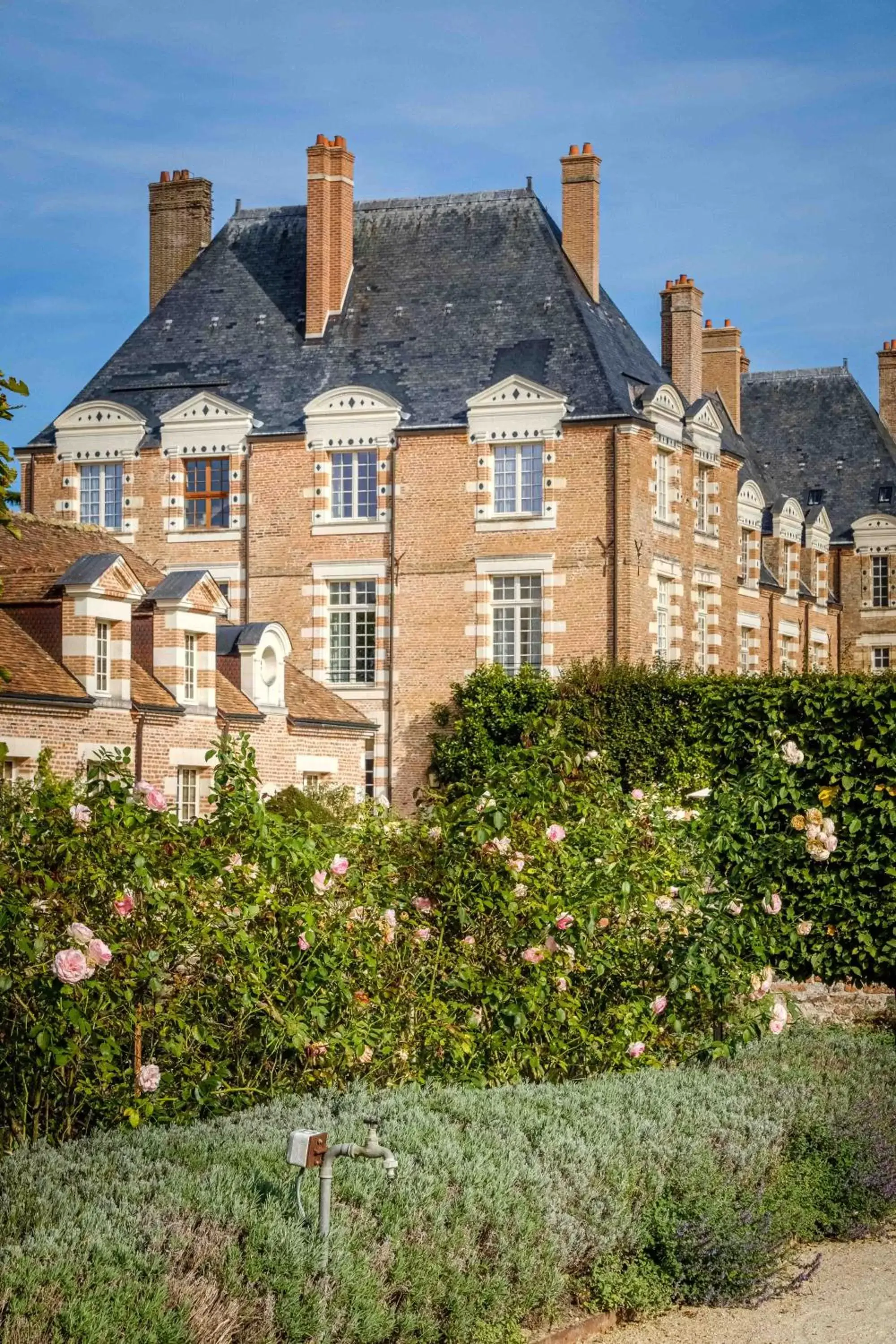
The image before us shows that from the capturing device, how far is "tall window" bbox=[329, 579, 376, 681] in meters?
36.7

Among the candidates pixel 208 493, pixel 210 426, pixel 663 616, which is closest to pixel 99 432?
pixel 210 426

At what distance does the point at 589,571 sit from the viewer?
35.0 metres

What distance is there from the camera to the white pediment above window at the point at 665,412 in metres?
36.0

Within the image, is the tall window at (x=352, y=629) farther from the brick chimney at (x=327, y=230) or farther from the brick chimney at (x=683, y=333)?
the brick chimney at (x=683, y=333)

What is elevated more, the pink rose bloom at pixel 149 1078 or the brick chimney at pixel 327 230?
the brick chimney at pixel 327 230

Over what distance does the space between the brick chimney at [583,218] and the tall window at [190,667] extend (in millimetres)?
13511

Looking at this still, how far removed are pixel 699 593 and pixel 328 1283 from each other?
3374cm

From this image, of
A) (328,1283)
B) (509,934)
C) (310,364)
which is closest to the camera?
(328,1283)

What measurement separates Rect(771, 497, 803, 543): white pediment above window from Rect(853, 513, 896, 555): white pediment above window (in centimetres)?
276

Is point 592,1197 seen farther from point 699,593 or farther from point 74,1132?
point 699,593

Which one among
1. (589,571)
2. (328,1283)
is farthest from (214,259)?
(328,1283)

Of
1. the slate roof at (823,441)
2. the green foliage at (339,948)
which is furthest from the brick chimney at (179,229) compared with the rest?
the green foliage at (339,948)

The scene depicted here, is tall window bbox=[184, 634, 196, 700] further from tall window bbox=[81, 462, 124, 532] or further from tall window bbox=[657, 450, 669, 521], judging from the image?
tall window bbox=[657, 450, 669, 521]

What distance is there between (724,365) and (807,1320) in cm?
4156
